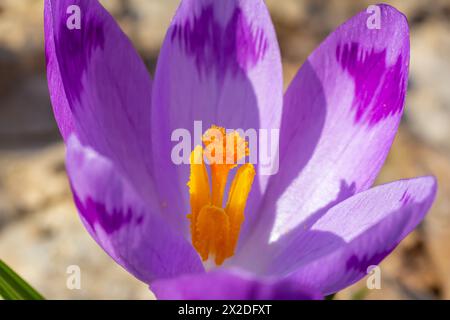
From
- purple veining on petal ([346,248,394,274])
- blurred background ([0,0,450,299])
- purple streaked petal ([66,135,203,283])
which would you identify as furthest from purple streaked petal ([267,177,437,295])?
blurred background ([0,0,450,299])

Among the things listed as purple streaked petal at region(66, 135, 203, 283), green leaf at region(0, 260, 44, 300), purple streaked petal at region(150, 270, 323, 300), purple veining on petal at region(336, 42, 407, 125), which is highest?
purple veining on petal at region(336, 42, 407, 125)

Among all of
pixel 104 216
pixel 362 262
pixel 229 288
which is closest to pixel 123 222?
pixel 104 216

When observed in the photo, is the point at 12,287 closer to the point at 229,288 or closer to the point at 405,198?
the point at 229,288

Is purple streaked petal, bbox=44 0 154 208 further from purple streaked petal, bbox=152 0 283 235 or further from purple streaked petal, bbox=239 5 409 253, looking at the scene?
purple streaked petal, bbox=239 5 409 253

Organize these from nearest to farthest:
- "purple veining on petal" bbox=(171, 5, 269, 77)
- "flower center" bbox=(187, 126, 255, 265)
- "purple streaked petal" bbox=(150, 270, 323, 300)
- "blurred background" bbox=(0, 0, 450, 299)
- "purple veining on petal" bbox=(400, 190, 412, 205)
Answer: "purple streaked petal" bbox=(150, 270, 323, 300), "purple veining on petal" bbox=(400, 190, 412, 205), "flower center" bbox=(187, 126, 255, 265), "purple veining on petal" bbox=(171, 5, 269, 77), "blurred background" bbox=(0, 0, 450, 299)
